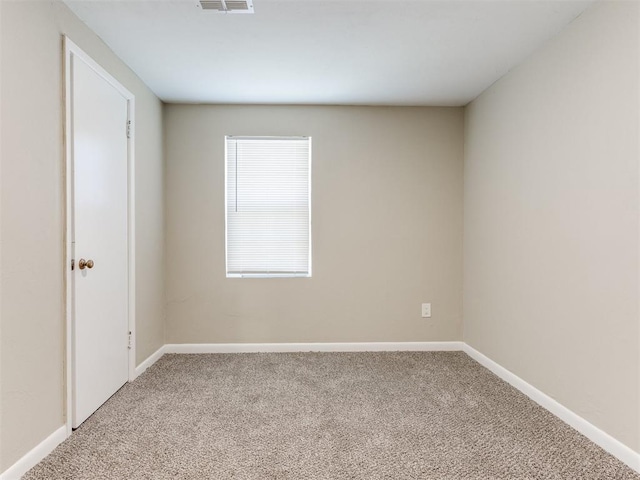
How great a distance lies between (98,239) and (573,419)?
3021mm

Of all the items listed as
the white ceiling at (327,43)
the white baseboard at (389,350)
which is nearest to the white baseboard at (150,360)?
the white baseboard at (389,350)

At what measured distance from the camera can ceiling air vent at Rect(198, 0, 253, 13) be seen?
6.81ft

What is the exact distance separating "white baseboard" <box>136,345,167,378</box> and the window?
37.1 inches

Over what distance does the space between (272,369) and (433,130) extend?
2.66 meters

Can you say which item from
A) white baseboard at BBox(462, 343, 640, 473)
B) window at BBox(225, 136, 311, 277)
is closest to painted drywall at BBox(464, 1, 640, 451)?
white baseboard at BBox(462, 343, 640, 473)

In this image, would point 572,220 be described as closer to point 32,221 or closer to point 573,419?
point 573,419

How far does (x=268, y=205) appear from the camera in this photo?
380 centimetres

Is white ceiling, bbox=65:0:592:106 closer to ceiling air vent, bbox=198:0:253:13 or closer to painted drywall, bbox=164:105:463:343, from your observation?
ceiling air vent, bbox=198:0:253:13

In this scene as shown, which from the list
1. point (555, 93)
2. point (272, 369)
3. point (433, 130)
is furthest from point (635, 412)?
point (433, 130)

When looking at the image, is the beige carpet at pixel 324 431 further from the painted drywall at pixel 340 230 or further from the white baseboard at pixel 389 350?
the painted drywall at pixel 340 230

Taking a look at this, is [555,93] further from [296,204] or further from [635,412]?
[296,204]

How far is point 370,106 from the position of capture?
12.4ft

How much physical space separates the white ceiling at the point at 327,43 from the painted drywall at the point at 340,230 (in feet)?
1.16

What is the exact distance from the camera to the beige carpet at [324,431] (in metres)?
1.84
